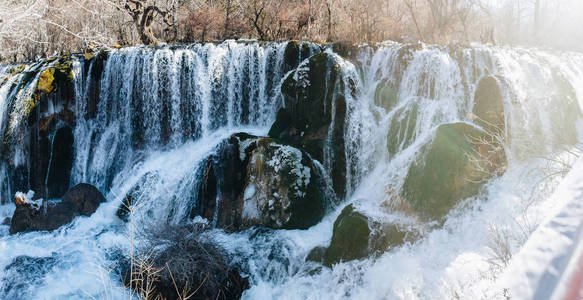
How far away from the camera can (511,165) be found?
5.88m

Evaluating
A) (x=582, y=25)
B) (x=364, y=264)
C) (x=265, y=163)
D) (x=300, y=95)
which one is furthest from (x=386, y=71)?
(x=582, y=25)

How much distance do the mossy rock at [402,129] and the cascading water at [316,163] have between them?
0.07 ft

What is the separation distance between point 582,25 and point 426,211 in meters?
30.9

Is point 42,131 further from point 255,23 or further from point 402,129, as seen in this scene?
point 402,129

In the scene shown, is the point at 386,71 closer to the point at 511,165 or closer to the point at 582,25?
the point at 511,165

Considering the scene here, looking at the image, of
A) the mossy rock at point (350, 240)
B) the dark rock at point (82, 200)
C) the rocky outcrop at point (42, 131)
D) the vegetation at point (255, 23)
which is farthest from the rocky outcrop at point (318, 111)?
the rocky outcrop at point (42, 131)

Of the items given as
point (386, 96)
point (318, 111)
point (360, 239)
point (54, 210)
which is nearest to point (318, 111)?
point (318, 111)

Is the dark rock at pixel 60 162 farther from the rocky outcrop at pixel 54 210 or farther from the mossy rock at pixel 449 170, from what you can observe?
the mossy rock at pixel 449 170

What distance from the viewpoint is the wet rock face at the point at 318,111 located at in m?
6.96

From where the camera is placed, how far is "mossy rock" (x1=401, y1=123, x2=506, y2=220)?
5387mm

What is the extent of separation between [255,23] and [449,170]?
10.3 meters

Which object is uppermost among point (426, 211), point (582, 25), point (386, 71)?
point (582, 25)

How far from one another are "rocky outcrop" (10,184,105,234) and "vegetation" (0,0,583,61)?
18.9ft

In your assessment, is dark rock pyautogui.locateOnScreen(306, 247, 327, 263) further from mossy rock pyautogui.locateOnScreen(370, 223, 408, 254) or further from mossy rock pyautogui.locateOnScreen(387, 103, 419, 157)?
mossy rock pyautogui.locateOnScreen(387, 103, 419, 157)
